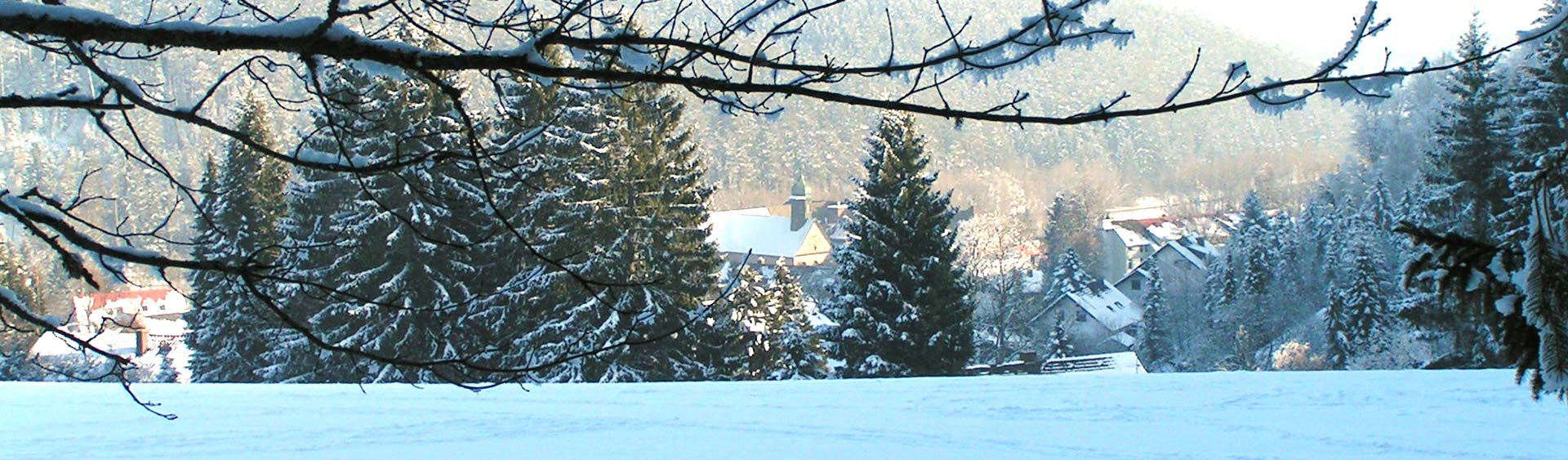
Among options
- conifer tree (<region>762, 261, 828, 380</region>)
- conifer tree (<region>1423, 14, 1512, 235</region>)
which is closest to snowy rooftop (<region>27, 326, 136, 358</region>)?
conifer tree (<region>762, 261, 828, 380</region>)

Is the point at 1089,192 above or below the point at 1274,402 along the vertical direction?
above

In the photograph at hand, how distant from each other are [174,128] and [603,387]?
63.1 meters

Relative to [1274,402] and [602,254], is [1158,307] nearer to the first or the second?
[602,254]

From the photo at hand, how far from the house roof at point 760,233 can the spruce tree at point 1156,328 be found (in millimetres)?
22603

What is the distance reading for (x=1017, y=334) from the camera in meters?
31.5

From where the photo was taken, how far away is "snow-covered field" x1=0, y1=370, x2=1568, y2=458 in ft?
13.1

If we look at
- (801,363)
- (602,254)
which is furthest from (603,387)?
(801,363)

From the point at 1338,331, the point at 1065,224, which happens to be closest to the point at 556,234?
the point at 1338,331

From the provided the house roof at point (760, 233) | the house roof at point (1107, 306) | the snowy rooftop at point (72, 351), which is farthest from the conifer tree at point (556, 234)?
the house roof at point (760, 233)

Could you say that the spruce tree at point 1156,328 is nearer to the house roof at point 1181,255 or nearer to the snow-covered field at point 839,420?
the house roof at point 1181,255

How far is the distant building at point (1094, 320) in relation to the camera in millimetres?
32875

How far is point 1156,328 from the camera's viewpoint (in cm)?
3033

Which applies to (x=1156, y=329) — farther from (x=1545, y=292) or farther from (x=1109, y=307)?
(x=1545, y=292)

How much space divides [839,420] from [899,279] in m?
12.2
